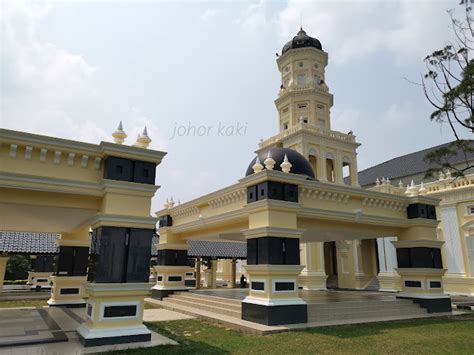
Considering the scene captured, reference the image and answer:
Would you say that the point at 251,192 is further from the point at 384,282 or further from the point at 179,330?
the point at 384,282

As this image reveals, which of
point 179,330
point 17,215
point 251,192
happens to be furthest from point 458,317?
point 17,215

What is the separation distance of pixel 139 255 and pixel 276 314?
4870 mm

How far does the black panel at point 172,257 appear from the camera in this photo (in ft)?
64.3

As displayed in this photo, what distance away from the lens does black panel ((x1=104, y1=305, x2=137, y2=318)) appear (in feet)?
28.4

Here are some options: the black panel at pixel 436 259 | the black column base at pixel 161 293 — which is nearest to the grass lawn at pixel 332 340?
the black panel at pixel 436 259

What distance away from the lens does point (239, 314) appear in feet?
42.7

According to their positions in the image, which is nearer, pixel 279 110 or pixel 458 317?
pixel 458 317

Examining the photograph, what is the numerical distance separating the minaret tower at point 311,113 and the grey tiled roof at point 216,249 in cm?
982

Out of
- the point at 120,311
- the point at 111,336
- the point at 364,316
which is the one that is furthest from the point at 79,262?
the point at 364,316

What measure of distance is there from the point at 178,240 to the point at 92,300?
448 inches

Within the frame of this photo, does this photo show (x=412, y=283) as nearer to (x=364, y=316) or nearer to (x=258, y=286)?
(x=364, y=316)

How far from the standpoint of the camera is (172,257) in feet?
64.6

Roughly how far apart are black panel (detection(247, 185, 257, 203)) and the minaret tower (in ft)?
50.3

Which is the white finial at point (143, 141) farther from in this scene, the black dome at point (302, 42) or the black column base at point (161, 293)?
the black dome at point (302, 42)
